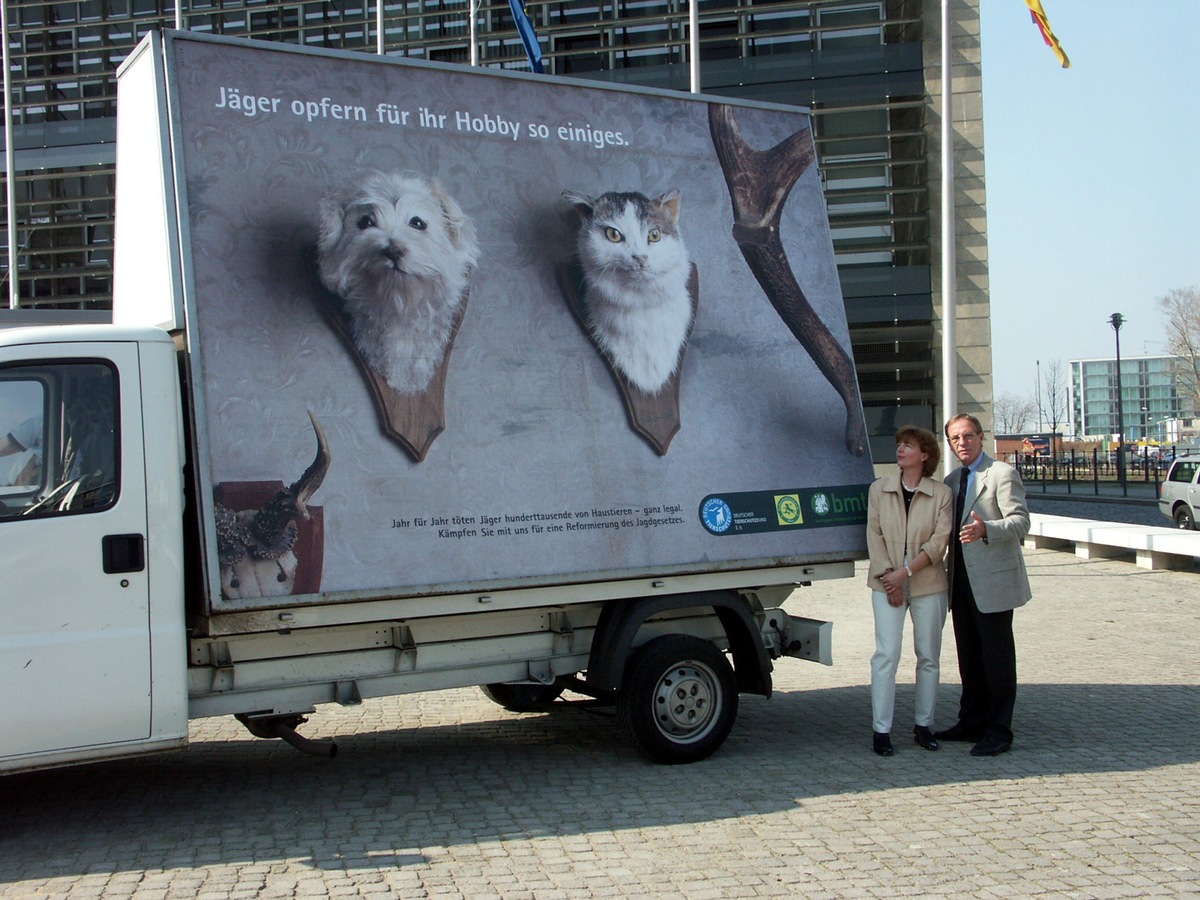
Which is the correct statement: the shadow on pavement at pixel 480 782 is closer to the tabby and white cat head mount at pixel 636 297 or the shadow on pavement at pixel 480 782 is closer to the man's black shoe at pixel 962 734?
the man's black shoe at pixel 962 734

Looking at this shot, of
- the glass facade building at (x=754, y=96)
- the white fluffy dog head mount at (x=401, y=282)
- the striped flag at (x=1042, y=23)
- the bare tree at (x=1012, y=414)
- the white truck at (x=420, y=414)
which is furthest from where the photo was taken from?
the bare tree at (x=1012, y=414)

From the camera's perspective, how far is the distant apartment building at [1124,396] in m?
147

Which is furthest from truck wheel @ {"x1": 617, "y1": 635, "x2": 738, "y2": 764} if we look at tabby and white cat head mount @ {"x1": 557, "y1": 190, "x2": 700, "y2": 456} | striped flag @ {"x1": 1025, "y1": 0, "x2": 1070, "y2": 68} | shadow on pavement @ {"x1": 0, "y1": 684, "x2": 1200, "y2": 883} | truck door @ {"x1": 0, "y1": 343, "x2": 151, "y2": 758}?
striped flag @ {"x1": 1025, "y1": 0, "x2": 1070, "y2": 68}

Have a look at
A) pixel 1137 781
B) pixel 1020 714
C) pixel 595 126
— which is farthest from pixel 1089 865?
pixel 595 126

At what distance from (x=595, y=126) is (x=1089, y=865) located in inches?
174

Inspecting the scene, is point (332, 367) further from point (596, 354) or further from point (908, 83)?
point (908, 83)

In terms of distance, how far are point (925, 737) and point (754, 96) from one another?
24.1m

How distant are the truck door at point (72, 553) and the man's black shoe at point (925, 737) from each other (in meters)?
4.25

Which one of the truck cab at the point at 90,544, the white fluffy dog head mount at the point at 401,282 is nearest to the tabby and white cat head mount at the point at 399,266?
the white fluffy dog head mount at the point at 401,282

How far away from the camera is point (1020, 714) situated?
26.3ft

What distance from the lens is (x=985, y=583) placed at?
7086 millimetres

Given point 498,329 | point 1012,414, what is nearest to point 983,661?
point 498,329

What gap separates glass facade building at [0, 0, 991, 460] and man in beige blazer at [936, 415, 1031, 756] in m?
20.1

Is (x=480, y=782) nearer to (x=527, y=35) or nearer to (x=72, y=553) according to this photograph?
(x=72, y=553)
